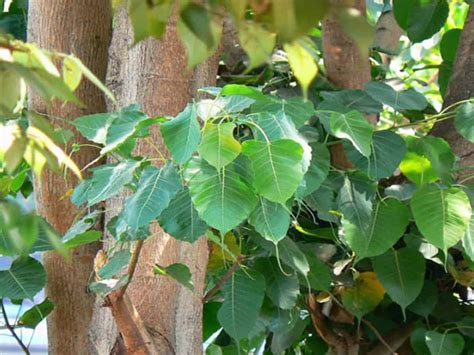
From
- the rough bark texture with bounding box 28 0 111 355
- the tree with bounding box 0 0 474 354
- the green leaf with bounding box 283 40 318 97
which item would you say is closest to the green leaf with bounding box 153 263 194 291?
the tree with bounding box 0 0 474 354

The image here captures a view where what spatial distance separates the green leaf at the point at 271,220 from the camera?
3.55 ft

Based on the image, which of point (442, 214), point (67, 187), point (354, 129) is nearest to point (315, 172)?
point (354, 129)

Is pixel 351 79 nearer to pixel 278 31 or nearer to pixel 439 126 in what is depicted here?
pixel 439 126

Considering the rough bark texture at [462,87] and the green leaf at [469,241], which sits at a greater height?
the rough bark texture at [462,87]

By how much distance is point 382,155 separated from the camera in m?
1.27

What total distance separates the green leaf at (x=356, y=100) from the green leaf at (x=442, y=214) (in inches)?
9.3

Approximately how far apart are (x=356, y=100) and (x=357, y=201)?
9.3 inches

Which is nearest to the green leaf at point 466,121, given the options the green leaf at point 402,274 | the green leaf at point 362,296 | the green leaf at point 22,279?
the green leaf at point 402,274

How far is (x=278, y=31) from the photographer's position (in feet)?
1.12

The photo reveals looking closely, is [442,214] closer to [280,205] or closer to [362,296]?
[280,205]

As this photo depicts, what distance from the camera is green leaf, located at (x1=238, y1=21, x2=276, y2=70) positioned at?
392 millimetres

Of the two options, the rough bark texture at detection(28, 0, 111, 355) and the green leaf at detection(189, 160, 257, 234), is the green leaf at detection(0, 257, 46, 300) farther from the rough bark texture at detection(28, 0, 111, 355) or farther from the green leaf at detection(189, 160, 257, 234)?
the green leaf at detection(189, 160, 257, 234)

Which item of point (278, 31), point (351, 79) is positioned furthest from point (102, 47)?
point (278, 31)

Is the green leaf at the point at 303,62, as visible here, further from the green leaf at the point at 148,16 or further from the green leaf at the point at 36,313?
the green leaf at the point at 36,313
